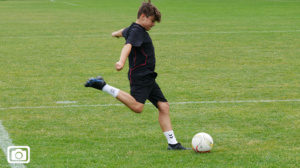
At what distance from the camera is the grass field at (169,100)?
6.48 meters

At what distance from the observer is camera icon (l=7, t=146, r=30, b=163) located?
20.4ft

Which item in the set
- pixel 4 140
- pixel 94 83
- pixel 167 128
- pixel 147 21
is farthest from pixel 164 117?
pixel 4 140

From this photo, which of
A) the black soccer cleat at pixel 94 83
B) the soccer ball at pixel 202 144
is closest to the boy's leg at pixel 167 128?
the soccer ball at pixel 202 144

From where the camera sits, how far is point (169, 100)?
9688mm

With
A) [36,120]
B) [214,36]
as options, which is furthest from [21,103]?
[214,36]

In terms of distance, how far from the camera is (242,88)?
1064 centimetres

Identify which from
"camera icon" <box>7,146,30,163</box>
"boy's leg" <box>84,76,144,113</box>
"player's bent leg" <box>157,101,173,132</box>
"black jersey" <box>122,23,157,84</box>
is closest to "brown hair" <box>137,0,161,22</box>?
"black jersey" <box>122,23,157,84</box>

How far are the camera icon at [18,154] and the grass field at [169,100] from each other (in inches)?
3.8

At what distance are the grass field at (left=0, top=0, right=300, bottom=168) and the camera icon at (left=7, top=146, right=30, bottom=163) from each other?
0.31 ft

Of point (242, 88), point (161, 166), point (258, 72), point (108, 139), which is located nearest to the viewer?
point (161, 166)

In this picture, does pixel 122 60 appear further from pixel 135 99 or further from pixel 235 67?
pixel 235 67

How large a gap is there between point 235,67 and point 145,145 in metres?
6.71

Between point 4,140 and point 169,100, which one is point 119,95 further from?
point 169,100

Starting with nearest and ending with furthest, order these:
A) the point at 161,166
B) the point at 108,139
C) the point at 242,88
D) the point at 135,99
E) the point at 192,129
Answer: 1. the point at 161,166
2. the point at 135,99
3. the point at 108,139
4. the point at 192,129
5. the point at 242,88
